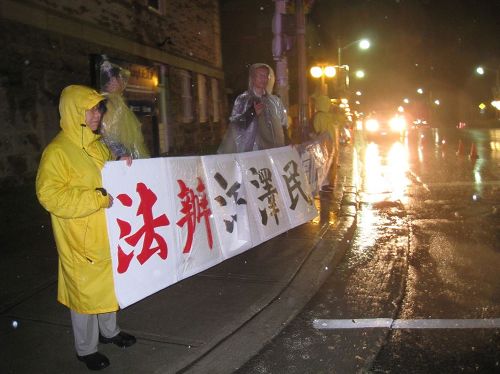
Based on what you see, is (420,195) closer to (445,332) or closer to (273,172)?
(273,172)

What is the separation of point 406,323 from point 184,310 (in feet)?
6.38

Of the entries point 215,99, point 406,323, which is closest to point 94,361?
point 406,323

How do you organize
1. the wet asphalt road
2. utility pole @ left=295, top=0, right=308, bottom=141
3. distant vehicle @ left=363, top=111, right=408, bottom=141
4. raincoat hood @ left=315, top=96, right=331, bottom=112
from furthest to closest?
1. distant vehicle @ left=363, top=111, right=408, bottom=141
2. raincoat hood @ left=315, top=96, right=331, bottom=112
3. utility pole @ left=295, top=0, right=308, bottom=141
4. the wet asphalt road

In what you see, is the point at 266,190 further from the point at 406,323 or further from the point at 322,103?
the point at 322,103

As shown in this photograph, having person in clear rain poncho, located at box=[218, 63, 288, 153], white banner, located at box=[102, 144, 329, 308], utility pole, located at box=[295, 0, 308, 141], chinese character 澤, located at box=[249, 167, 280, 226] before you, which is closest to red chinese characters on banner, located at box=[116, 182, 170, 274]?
white banner, located at box=[102, 144, 329, 308]

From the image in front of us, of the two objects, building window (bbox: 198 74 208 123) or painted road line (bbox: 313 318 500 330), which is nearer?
painted road line (bbox: 313 318 500 330)

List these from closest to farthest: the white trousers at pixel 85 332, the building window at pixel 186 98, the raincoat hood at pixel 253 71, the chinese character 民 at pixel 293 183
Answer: the white trousers at pixel 85 332 → the raincoat hood at pixel 253 71 → the chinese character 民 at pixel 293 183 → the building window at pixel 186 98

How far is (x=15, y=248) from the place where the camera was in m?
6.11

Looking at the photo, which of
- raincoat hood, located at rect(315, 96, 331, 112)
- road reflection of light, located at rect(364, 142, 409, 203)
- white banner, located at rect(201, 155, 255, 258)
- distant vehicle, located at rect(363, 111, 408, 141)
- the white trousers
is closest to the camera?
the white trousers

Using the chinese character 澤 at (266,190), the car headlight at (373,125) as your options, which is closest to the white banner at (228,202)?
the chinese character 澤 at (266,190)

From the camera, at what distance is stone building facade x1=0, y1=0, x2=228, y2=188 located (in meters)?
6.92

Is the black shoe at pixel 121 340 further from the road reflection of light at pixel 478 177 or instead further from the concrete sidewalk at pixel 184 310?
the road reflection of light at pixel 478 177

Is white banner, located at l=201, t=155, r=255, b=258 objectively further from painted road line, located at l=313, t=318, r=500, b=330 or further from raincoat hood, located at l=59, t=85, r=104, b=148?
raincoat hood, located at l=59, t=85, r=104, b=148

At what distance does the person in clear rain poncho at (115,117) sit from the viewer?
4.39 metres
